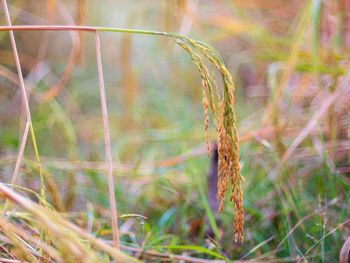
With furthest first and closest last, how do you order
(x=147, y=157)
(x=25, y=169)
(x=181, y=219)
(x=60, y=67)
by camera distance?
1. (x=60, y=67)
2. (x=147, y=157)
3. (x=25, y=169)
4. (x=181, y=219)

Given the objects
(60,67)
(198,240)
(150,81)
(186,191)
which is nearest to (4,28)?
(198,240)

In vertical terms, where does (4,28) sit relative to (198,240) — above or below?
above

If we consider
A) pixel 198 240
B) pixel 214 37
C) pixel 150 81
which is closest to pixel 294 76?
pixel 214 37

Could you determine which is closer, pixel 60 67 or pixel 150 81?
pixel 60 67

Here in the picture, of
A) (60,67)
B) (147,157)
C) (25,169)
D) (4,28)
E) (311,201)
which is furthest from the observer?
(60,67)

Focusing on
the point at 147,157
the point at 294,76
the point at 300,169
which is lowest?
the point at 147,157

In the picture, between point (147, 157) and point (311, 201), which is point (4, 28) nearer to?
point (311, 201)
